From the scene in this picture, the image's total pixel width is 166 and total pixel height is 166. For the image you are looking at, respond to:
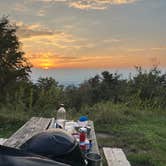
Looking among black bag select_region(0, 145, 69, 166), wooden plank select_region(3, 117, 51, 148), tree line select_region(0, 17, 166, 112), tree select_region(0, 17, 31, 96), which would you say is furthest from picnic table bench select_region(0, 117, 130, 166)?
tree select_region(0, 17, 31, 96)

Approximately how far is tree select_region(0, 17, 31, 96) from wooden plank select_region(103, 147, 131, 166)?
1066 cm

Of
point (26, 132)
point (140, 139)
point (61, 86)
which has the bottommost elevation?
point (140, 139)

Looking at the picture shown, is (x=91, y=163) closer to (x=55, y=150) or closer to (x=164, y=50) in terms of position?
(x=55, y=150)

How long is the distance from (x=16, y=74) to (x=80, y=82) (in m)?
4.60

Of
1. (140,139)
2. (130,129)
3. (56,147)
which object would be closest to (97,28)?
(130,129)

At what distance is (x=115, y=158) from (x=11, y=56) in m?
11.6

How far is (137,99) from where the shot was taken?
9.08 m

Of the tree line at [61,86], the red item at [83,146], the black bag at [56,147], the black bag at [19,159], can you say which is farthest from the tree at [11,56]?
the black bag at [19,159]

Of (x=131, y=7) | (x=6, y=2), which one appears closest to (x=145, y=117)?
(x=131, y=7)

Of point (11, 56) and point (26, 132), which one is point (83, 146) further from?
point (11, 56)

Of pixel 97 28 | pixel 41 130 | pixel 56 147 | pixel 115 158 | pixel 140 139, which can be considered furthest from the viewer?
pixel 97 28

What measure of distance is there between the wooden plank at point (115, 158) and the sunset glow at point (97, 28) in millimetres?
4687

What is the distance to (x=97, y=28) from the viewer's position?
30.3ft

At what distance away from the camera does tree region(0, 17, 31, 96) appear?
14406 mm
